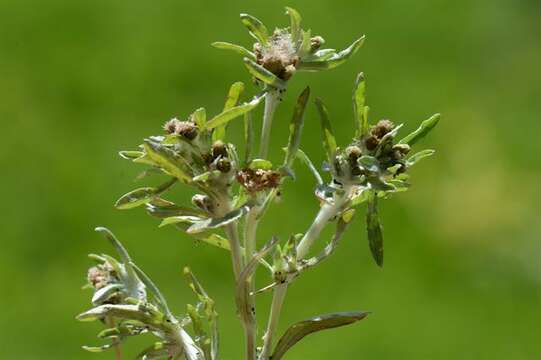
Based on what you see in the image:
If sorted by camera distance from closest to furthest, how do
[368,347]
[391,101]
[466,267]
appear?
1. [368,347]
2. [466,267]
3. [391,101]

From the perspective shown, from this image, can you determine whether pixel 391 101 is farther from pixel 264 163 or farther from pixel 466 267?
pixel 264 163

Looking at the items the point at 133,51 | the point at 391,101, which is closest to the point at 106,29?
the point at 133,51

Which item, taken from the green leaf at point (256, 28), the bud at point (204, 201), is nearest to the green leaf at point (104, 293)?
the bud at point (204, 201)

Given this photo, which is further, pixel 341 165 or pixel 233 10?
pixel 233 10

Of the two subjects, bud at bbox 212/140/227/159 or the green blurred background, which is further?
the green blurred background

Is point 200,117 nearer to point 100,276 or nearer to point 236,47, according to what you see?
point 236,47

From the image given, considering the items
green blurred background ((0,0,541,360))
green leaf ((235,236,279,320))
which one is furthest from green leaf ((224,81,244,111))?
green blurred background ((0,0,541,360))

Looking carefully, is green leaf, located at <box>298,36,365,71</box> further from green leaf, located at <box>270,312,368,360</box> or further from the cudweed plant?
green leaf, located at <box>270,312,368,360</box>

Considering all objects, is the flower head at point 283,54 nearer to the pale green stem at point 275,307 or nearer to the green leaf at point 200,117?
the green leaf at point 200,117
